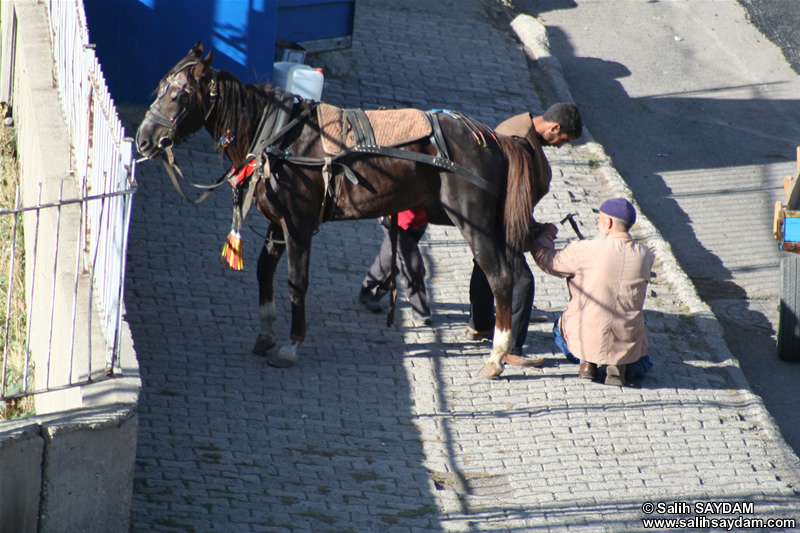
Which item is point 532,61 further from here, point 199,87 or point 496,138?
point 199,87

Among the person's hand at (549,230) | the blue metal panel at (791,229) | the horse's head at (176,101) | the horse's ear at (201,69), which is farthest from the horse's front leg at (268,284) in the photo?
the blue metal panel at (791,229)

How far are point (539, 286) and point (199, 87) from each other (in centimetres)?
343

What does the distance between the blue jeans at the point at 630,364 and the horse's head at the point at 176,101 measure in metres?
2.89

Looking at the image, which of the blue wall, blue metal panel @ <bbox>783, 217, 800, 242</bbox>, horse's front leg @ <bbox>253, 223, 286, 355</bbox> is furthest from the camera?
the blue wall

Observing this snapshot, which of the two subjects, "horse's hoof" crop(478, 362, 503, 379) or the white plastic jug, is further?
the white plastic jug

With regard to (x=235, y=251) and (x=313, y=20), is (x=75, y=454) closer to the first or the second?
(x=235, y=251)

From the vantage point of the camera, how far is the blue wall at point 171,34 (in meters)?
9.27

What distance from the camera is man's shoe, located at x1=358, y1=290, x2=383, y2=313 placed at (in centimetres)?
699

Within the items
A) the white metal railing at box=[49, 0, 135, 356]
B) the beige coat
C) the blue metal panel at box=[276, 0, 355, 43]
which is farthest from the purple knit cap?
the blue metal panel at box=[276, 0, 355, 43]

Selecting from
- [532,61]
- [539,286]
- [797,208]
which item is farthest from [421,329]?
[532,61]

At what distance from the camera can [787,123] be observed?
11.5 meters

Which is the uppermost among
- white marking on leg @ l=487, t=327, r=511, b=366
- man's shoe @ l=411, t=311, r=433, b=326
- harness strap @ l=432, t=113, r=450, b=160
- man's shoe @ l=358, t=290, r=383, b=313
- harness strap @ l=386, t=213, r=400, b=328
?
harness strap @ l=432, t=113, r=450, b=160

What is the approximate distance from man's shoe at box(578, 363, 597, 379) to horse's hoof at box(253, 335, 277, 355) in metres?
2.14

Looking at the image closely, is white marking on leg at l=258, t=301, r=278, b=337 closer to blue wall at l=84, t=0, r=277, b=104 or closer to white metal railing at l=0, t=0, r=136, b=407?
white metal railing at l=0, t=0, r=136, b=407
